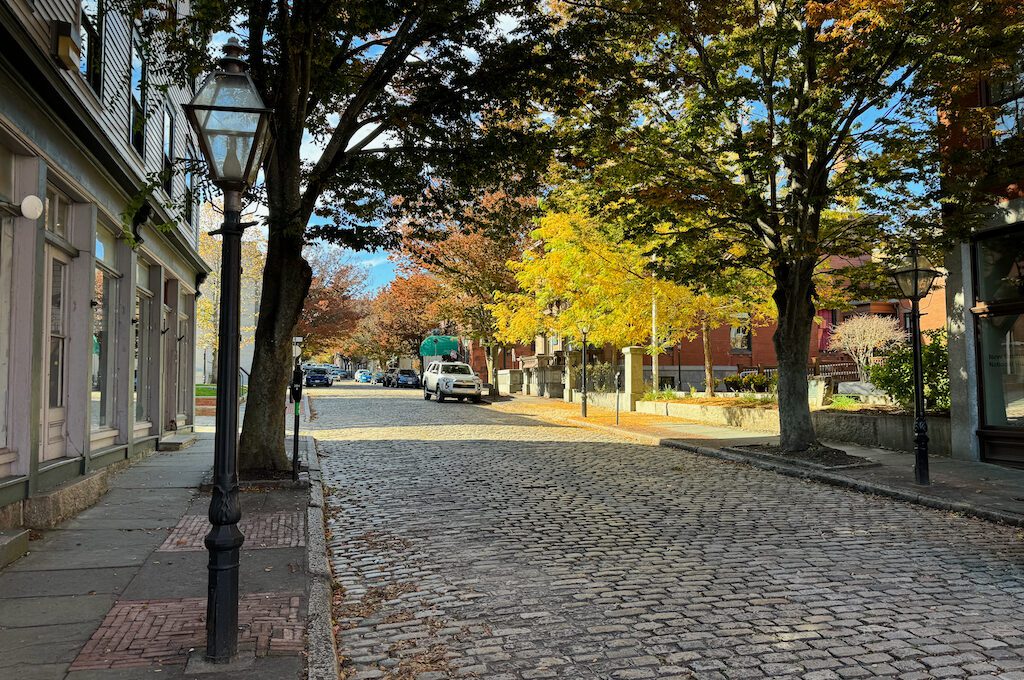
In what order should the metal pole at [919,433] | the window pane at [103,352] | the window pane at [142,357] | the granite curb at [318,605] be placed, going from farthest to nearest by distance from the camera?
the window pane at [142,357] → the window pane at [103,352] → the metal pole at [919,433] → the granite curb at [318,605]

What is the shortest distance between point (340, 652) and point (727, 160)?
40.4 ft

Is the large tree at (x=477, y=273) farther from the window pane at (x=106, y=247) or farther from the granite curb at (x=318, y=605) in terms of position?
the granite curb at (x=318, y=605)

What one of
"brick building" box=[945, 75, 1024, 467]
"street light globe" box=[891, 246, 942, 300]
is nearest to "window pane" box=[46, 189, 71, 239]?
"street light globe" box=[891, 246, 942, 300]

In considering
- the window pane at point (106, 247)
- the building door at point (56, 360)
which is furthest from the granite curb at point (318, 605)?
the window pane at point (106, 247)

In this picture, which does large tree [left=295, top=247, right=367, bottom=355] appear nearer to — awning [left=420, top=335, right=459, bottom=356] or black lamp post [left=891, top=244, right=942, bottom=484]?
awning [left=420, top=335, right=459, bottom=356]

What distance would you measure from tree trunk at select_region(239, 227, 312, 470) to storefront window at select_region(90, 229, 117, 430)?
220 cm

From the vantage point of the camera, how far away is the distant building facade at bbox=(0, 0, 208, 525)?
7.48 metres

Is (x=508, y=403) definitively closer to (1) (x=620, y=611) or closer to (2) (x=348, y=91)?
(2) (x=348, y=91)

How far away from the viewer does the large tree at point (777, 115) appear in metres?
11.7

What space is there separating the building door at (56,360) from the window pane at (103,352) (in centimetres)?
144

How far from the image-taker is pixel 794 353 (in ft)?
47.3

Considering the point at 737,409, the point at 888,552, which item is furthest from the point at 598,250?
the point at 888,552

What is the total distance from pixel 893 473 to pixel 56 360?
11973 millimetres

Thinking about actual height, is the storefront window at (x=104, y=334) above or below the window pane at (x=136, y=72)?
below
